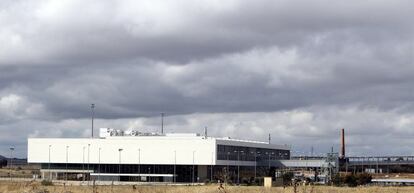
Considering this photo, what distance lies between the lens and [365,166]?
7293 inches

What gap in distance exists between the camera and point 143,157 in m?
153

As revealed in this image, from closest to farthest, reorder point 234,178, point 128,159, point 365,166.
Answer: point 234,178 < point 128,159 < point 365,166

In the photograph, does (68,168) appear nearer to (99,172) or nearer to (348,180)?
(99,172)

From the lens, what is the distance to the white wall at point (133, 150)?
493ft

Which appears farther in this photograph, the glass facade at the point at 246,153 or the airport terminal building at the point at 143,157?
the glass facade at the point at 246,153

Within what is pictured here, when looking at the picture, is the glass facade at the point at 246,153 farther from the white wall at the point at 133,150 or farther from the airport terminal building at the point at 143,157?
the white wall at the point at 133,150

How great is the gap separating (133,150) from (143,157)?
317 cm

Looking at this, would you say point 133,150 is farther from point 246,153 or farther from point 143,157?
point 246,153

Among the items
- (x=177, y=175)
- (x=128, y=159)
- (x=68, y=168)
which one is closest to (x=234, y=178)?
(x=177, y=175)

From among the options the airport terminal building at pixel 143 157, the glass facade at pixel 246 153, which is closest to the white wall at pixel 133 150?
the airport terminal building at pixel 143 157

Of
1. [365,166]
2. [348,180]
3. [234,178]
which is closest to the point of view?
[348,180]

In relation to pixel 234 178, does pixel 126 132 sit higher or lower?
higher

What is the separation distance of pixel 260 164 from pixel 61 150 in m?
49.7

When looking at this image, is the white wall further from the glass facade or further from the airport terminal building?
the glass facade
